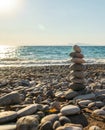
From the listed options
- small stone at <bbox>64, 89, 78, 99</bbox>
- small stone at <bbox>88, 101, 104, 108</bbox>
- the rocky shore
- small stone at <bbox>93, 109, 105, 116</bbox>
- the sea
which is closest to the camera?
the rocky shore

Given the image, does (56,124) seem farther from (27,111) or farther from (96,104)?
(96,104)

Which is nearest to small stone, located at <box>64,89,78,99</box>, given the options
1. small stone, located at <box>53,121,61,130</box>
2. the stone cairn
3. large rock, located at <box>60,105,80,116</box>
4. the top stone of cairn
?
the stone cairn

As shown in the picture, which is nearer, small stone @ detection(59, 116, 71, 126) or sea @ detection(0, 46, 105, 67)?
small stone @ detection(59, 116, 71, 126)

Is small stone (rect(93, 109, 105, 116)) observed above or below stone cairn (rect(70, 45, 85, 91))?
below

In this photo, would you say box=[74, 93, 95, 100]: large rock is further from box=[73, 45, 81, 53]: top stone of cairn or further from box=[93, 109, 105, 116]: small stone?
box=[73, 45, 81, 53]: top stone of cairn

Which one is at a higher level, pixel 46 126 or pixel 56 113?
pixel 46 126

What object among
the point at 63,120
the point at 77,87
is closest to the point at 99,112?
the point at 63,120

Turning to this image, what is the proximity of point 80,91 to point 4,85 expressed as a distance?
166 inches

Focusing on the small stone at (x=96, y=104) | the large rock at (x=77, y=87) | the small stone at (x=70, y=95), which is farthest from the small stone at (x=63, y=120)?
the large rock at (x=77, y=87)

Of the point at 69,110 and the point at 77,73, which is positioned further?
the point at 77,73

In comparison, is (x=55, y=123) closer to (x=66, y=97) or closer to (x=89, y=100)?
(x=89, y=100)

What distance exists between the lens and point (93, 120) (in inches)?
250

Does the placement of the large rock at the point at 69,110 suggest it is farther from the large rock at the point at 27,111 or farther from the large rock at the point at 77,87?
the large rock at the point at 77,87

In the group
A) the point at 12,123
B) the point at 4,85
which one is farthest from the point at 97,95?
the point at 4,85
